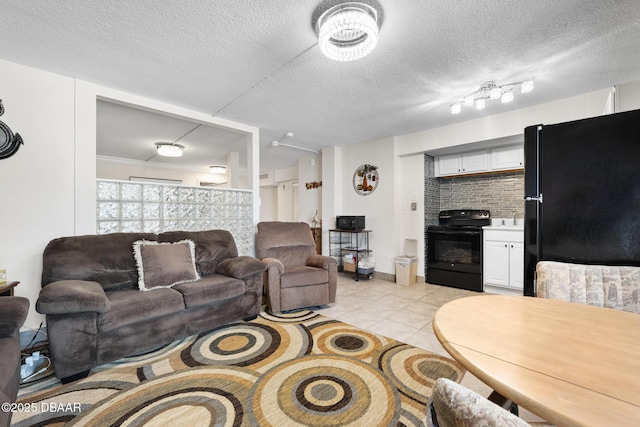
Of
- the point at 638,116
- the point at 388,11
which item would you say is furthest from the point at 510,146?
the point at 388,11

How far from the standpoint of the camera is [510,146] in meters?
3.78

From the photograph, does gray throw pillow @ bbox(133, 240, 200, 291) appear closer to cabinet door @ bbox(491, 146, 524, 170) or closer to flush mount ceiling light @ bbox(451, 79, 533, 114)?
flush mount ceiling light @ bbox(451, 79, 533, 114)

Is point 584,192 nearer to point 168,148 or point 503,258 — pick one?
point 503,258

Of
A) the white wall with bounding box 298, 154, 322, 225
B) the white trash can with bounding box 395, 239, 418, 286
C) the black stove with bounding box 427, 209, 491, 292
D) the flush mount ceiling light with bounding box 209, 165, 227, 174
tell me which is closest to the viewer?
the black stove with bounding box 427, 209, 491, 292

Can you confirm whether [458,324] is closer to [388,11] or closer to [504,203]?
[388,11]

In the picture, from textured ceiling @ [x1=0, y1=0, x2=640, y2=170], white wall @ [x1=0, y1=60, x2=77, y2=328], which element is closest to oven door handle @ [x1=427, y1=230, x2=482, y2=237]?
textured ceiling @ [x1=0, y1=0, x2=640, y2=170]

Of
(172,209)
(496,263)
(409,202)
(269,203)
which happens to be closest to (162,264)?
(172,209)

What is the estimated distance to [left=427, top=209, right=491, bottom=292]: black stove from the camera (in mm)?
3854

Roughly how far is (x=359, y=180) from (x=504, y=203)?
2.33 meters

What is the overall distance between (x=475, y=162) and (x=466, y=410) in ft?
14.4

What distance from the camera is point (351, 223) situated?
180 inches

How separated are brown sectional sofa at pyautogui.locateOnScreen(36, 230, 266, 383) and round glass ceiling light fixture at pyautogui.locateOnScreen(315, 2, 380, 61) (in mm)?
2072

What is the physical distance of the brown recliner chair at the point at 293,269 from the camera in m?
2.95

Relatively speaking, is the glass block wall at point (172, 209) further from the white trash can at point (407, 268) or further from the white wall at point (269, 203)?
the white wall at point (269, 203)
